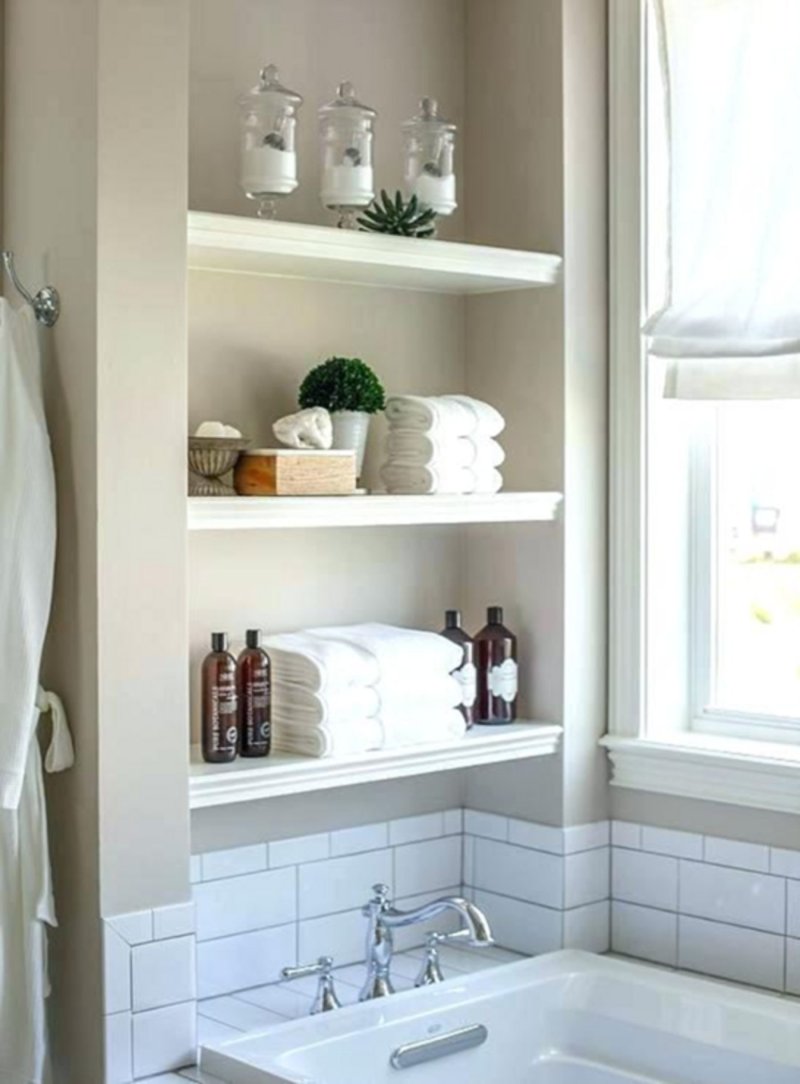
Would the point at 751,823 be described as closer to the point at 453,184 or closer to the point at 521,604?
the point at 521,604

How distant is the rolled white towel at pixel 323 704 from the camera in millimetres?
2785

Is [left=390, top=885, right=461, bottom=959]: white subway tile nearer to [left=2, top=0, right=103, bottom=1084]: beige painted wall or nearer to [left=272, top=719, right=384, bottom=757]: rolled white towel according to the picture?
[left=272, top=719, right=384, bottom=757]: rolled white towel

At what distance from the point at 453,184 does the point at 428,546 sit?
0.72m

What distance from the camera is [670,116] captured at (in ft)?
9.80

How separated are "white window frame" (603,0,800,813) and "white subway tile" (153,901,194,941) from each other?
965mm

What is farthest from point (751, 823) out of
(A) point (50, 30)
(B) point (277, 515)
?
(A) point (50, 30)

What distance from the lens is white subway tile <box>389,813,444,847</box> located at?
10.6ft

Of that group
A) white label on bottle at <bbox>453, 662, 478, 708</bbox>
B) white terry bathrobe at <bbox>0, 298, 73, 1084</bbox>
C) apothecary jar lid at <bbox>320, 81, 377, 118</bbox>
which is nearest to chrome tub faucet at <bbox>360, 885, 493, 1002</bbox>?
white label on bottle at <bbox>453, 662, 478, 708</bbox>

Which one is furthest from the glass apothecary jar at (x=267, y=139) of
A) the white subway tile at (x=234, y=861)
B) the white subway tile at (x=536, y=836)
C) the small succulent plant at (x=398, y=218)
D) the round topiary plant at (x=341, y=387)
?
the white subway tile at (x=536, y=836)

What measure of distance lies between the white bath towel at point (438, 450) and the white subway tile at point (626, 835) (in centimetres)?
75

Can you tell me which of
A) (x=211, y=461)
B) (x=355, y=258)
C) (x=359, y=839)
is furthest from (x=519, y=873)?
(x=355, y=258)

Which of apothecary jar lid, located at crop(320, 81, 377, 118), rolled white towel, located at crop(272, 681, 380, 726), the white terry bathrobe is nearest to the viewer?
the white terry bathrobe

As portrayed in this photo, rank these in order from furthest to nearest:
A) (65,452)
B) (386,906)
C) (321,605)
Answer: (321,605)
(386,906)
(65,452)

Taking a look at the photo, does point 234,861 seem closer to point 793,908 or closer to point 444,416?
point 444,416
